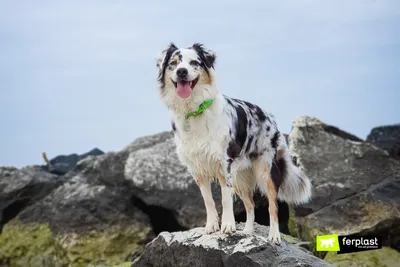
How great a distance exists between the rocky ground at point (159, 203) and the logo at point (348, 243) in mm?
142

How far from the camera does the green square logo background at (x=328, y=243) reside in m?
8.47

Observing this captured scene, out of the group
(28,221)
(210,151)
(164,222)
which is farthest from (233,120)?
(28,221)

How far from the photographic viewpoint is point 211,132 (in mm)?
6199

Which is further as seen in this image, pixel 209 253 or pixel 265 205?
pixel 265 205

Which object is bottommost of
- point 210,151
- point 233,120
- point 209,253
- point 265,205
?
point 209,253

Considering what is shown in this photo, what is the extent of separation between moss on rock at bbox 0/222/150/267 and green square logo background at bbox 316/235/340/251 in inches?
152

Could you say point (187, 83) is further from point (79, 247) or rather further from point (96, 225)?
point (79, 247)

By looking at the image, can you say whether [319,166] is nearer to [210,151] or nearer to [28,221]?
[210,151]

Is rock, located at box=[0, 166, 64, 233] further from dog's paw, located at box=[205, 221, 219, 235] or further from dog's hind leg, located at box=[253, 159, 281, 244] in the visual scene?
dog's hind leg, located at box=[253, 159, 281, 244]

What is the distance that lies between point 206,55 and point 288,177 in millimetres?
1996

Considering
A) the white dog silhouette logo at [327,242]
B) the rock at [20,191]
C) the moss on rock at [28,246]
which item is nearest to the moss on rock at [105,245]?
the moss on rock at [28,246]

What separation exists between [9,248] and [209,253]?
23.3 feet

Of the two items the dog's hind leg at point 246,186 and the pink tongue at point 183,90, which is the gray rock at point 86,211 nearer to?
the dog's hind leg at point 246,186

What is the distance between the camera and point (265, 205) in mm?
10516
